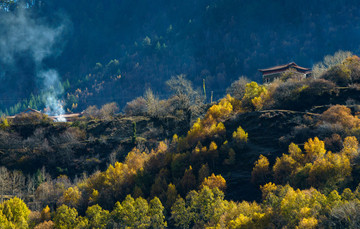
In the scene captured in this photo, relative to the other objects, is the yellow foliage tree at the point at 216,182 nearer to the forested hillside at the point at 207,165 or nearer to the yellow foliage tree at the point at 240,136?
the forested hillside at the point at 207,165

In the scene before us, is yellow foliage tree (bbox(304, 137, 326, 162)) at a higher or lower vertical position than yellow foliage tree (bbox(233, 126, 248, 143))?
lower

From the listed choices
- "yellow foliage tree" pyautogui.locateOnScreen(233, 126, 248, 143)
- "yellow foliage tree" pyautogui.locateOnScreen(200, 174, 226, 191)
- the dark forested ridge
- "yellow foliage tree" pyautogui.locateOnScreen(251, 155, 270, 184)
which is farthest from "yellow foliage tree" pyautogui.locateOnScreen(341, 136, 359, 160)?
"yellow foliage tree" pyautogui.locateOnScreen(200, 174, 226, 191)

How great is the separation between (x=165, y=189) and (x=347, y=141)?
3242 centimetres

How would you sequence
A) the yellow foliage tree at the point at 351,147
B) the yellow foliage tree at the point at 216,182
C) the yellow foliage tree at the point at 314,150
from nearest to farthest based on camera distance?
the yellow foliage tree at the point at 351,147, the yellow foliage tree at the point at 314,150, the yellow foliage tree at the point at 216,182

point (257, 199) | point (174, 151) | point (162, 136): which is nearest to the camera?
point (257, 199)

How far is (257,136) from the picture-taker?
269 feet

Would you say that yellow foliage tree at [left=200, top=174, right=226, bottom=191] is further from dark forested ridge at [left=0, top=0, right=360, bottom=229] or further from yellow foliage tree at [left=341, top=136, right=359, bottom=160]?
yellow foliage tree at [left=341, top=136, right=359, bottom=160]

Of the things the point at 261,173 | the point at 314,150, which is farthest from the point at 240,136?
the point at 314,150

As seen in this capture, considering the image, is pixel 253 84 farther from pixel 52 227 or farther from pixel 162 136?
pixel 52 227

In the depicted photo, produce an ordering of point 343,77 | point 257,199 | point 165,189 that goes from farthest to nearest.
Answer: point 343,77 → point 165,189 → point 257,199

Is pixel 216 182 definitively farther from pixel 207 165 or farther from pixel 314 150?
pixel 314 150

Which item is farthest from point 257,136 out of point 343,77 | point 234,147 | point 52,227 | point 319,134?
point 52,227

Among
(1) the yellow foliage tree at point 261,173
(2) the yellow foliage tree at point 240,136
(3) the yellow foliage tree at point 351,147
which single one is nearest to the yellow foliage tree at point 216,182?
(1) the yellow foliage tree at point 261,173

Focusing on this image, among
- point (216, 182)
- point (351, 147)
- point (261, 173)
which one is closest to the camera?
point (351, 147)
